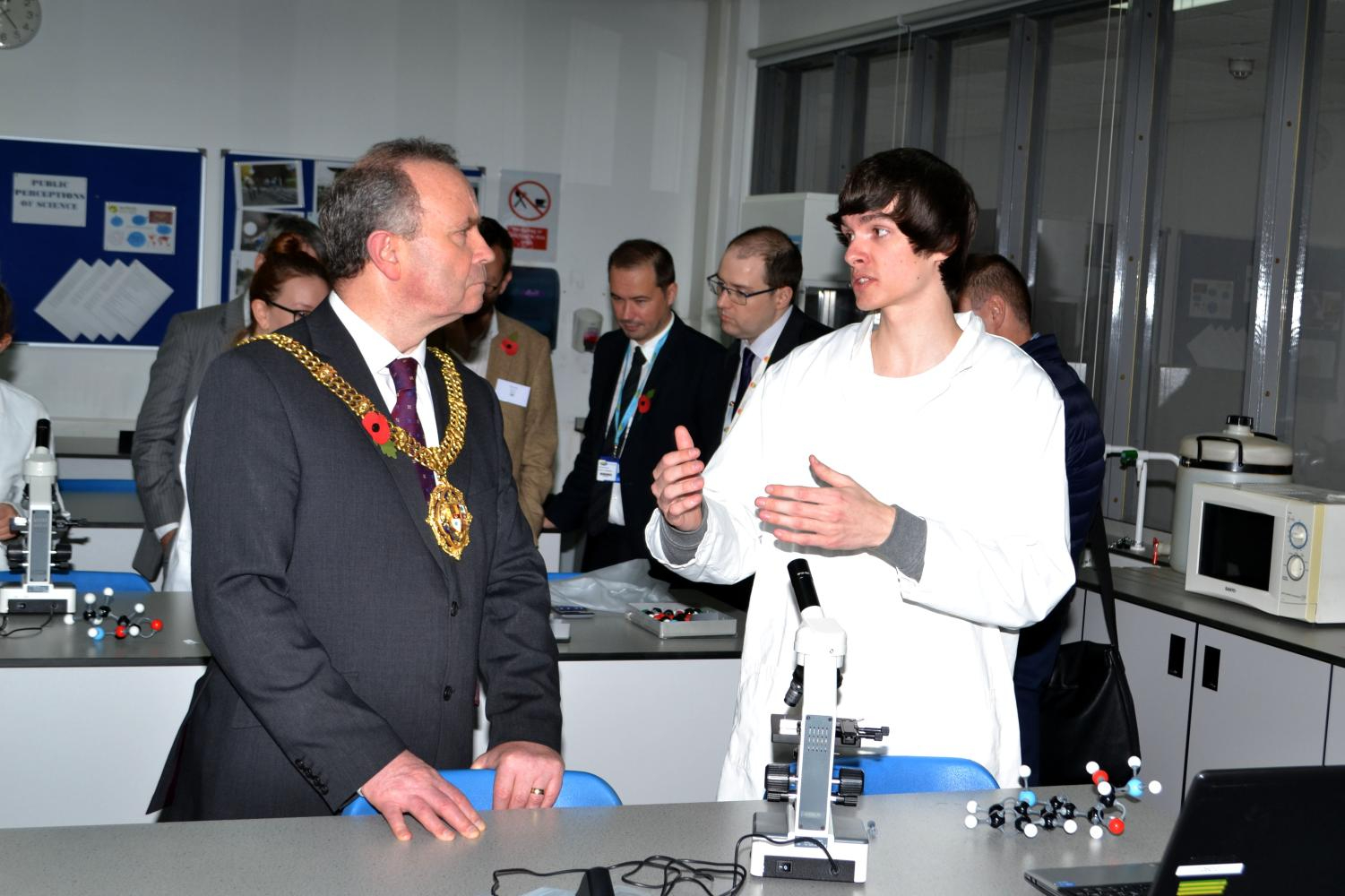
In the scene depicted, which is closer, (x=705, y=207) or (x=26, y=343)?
(x=26, y=343)

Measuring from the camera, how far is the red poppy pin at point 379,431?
2092 millimetres

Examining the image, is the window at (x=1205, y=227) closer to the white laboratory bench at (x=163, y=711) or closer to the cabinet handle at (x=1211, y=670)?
the cabinet handle at (x=1211, y=670)

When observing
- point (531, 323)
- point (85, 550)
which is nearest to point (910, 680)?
point (85, 550)

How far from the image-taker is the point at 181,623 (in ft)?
10.9

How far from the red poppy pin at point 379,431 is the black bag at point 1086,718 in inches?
64.5

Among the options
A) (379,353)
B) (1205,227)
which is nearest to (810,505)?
(379,353)

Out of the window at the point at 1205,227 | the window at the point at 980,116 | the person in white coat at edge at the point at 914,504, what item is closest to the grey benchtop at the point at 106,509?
the person in white coat at edge at the point at 914,504

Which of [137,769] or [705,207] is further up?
[705,207]

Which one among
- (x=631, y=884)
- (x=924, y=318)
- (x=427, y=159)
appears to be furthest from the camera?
(x=924, y=318)

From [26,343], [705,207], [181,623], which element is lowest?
[181,623]

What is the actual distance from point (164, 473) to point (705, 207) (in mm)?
4427

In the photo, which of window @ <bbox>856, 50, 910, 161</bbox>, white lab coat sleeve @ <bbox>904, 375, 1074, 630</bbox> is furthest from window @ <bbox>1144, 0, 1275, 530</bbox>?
white lab coat sleeve @ <bbox>904, 375, 1074, 630</bbox>

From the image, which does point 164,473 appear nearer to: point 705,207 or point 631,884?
point 631,884

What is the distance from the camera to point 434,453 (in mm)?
2170
